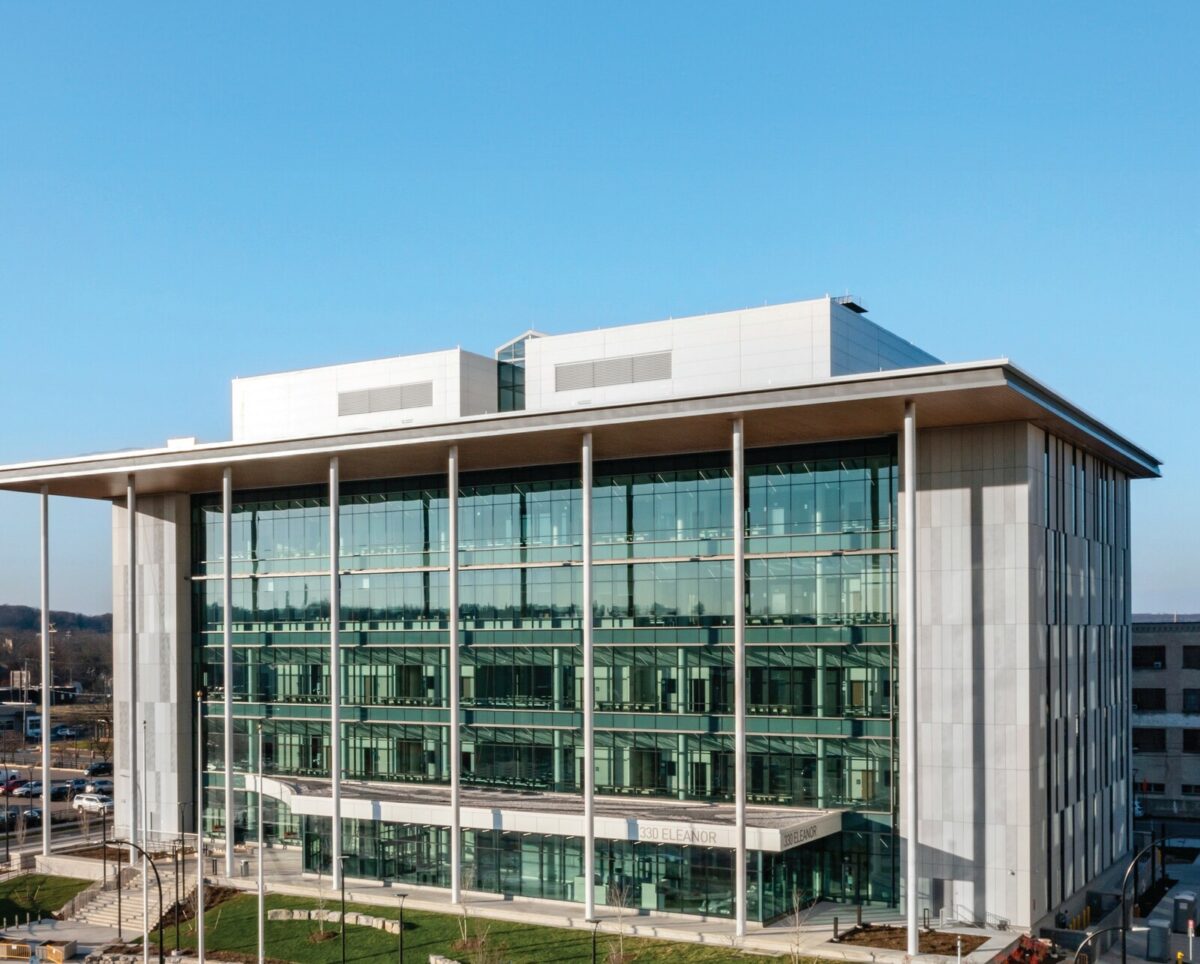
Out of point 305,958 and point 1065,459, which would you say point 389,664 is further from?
point 1065,459

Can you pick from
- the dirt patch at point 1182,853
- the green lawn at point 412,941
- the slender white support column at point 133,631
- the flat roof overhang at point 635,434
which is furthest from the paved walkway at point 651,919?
the dirt patch at point 1182,853

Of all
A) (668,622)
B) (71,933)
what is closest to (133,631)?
(71,933)

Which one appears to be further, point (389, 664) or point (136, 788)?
point (136, 788)

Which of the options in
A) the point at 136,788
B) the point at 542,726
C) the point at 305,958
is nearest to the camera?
the point at 305,958

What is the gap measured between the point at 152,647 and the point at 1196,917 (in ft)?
173

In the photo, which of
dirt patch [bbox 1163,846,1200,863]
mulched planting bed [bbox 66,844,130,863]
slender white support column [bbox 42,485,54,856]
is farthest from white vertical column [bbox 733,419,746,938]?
slender white support column [bbox 42,485,54,856]

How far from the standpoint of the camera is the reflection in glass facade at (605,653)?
167ft

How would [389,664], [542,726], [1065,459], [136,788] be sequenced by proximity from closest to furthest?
[1065,459] < [542,726] < [389,664] < [136,788]

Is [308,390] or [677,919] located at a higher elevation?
[308,390]

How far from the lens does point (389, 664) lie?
2468 inches

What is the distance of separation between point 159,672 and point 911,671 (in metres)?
43.1

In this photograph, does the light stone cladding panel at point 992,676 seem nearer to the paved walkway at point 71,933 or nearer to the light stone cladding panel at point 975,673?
the light stone cladding panel at point 975,673

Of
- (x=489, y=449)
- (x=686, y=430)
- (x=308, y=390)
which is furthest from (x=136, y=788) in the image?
(x=686, y=430)

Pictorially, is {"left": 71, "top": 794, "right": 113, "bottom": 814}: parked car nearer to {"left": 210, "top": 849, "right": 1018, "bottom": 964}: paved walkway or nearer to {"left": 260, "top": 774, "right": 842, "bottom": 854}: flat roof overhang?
{"left": 260, "top": 774, "right": 842, "bottom": 854}: flat roof overhang
